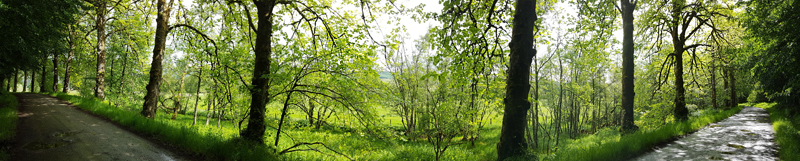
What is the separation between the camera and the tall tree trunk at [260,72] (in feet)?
18.1

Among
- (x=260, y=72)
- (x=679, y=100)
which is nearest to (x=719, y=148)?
(x=679, y=100)

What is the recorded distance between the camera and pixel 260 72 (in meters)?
5.49

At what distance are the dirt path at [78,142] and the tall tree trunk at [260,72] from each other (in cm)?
140

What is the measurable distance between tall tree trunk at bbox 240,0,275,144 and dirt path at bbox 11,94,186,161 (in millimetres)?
1401

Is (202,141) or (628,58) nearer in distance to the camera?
(202,141)

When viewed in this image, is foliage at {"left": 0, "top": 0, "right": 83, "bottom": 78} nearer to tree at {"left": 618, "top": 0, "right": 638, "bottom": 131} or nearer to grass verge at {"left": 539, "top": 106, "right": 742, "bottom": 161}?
grass verge at {"left": 539, "top": 106, "right": 742, "bottom": 161}

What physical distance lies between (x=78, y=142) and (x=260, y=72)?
3.99 metres

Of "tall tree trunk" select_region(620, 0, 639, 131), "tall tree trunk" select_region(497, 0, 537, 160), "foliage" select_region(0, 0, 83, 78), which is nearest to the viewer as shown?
"tall tree trunk" select_region(497, 0, 537, 160)

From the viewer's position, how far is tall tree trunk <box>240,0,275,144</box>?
18.1 ft

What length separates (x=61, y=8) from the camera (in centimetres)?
777

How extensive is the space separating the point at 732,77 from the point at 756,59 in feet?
50.0

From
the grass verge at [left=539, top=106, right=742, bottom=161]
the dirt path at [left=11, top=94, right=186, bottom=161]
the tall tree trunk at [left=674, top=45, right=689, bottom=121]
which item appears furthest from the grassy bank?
the tall tree trunk at [left=674, top=45, right=689, bottom=121]

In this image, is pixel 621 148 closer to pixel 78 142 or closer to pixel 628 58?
pixel 628 58

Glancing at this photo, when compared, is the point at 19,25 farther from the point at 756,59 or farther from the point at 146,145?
the point at 756,59
